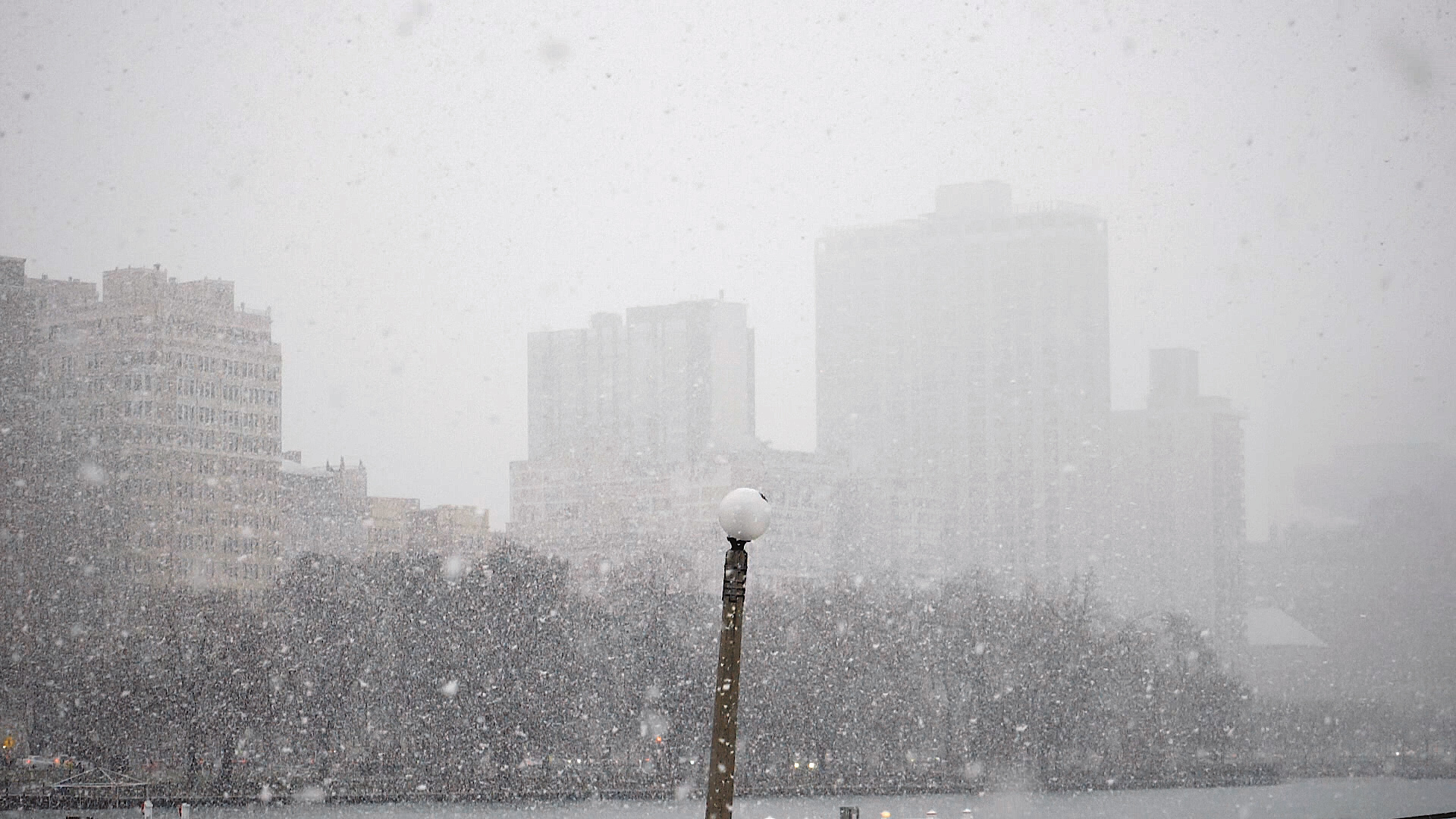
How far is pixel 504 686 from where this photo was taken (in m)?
45.3

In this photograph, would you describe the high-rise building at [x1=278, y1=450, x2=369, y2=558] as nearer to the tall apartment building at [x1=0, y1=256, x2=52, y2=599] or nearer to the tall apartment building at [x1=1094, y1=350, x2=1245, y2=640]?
the tall apartment building at [x1=0, y1=256, x2=52, y2=599]

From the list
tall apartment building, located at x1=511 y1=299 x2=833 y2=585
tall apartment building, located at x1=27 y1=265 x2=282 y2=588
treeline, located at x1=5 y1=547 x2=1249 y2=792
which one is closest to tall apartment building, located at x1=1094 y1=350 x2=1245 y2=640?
tall apartment building, located at x1=511 y1=299 x2=833 y2=585

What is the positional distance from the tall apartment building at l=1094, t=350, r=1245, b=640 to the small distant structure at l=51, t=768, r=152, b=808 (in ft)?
135

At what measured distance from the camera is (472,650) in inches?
1785

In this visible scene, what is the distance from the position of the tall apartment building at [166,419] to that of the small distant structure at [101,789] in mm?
11195

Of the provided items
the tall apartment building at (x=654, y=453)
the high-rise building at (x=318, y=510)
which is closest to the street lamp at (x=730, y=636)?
the tall apartment building at (x=654, y=453)

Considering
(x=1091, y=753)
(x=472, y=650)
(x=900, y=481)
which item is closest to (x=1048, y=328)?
(x=900, y=481)

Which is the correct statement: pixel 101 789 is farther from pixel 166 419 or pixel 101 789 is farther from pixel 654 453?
pixel 654 453

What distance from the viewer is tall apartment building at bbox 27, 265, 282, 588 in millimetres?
54375

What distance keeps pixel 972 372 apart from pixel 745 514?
8193 cm

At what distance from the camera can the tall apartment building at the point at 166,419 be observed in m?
54.4

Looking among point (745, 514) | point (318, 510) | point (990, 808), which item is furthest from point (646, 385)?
point (745, 514)

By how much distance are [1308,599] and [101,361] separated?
54.2 m

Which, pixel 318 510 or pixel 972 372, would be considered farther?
pixel 972 372
